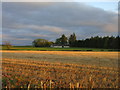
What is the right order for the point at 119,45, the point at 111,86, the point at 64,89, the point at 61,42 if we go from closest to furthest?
the point at 64,89 < the point at 111,86 < the point at 119,45 < the point at 61,42

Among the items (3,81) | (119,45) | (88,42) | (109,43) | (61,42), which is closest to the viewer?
(3,81)

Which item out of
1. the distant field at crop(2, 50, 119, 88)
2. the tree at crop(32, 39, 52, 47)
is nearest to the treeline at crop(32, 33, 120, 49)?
the tree at crop(32, 39, 52, 47)

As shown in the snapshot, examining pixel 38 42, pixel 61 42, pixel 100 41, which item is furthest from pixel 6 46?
pixel 100 41

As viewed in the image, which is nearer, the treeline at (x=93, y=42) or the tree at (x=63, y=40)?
the treeline at (x=93, y=42)

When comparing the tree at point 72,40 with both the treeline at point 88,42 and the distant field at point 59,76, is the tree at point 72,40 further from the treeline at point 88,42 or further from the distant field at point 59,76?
the distant field at point 59,76

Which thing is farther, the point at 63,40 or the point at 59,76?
the point at 63,40

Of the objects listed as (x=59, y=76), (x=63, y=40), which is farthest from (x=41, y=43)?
(x=59, y=76)

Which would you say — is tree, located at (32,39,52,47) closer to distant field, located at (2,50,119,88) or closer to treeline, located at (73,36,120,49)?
treeline, located at (73,36,120,49)

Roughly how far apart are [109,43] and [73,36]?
26567mm

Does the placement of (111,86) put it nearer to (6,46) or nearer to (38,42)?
(38,42)

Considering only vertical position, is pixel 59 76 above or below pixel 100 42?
below

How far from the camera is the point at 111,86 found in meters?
6.20

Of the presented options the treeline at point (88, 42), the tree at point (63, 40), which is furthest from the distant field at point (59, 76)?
the tree at point (63, 40)

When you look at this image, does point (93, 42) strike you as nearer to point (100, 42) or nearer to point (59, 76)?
point (100, 42)
